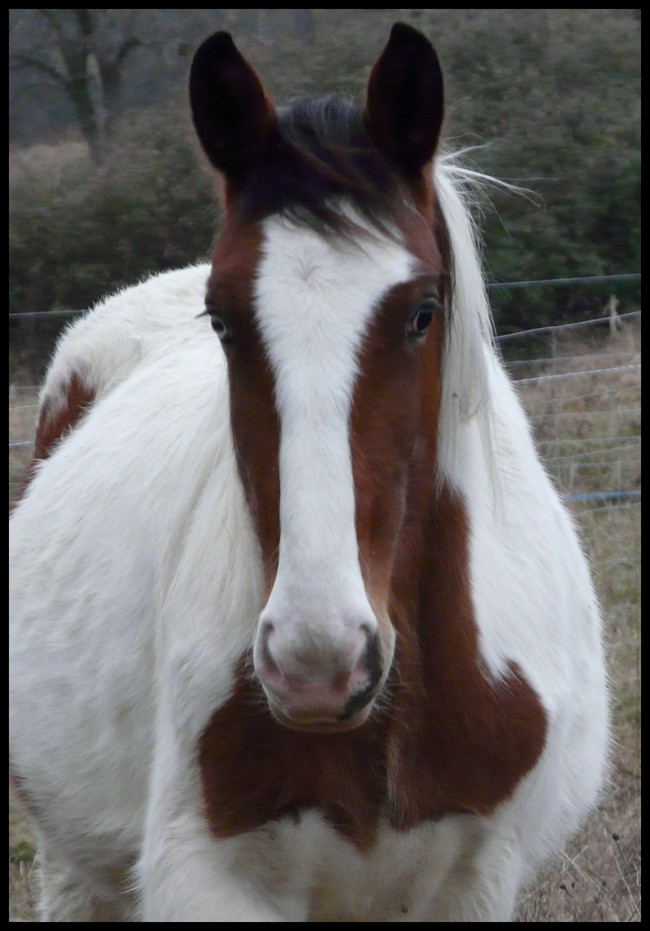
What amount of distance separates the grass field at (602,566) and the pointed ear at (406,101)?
2337mm

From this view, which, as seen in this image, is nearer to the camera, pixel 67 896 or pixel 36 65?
pixel 67 896

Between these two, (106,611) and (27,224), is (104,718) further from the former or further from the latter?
(27,224)

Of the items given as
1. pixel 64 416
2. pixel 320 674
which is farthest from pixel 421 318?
pixel 64 416

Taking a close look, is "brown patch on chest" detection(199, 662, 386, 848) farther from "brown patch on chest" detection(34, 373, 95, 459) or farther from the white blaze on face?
"brown patch on chest" detection(34, 373, 95, 459)

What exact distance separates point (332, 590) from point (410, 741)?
0.77 metres

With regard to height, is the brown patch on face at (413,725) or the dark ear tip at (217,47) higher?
the dark ear tip at (217,47)

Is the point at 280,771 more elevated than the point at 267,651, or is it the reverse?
the point at 267,651

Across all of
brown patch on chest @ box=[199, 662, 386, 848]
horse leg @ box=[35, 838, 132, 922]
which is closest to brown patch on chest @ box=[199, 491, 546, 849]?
brown patch on chest @ box=[199, 662, 386, 848]

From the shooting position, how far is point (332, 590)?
6.23ft

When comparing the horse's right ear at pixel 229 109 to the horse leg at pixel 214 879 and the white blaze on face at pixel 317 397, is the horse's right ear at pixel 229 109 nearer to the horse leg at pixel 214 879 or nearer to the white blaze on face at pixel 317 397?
the white blaze on face at pixel 317 397

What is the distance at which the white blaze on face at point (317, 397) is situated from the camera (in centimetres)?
191

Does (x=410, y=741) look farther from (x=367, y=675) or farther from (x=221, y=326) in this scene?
(x=221, y=326)

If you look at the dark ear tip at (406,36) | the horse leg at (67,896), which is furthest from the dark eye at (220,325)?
the horse leg at (67,896)

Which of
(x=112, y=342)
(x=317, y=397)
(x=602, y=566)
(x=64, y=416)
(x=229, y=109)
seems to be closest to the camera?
(x=317, y=397)
